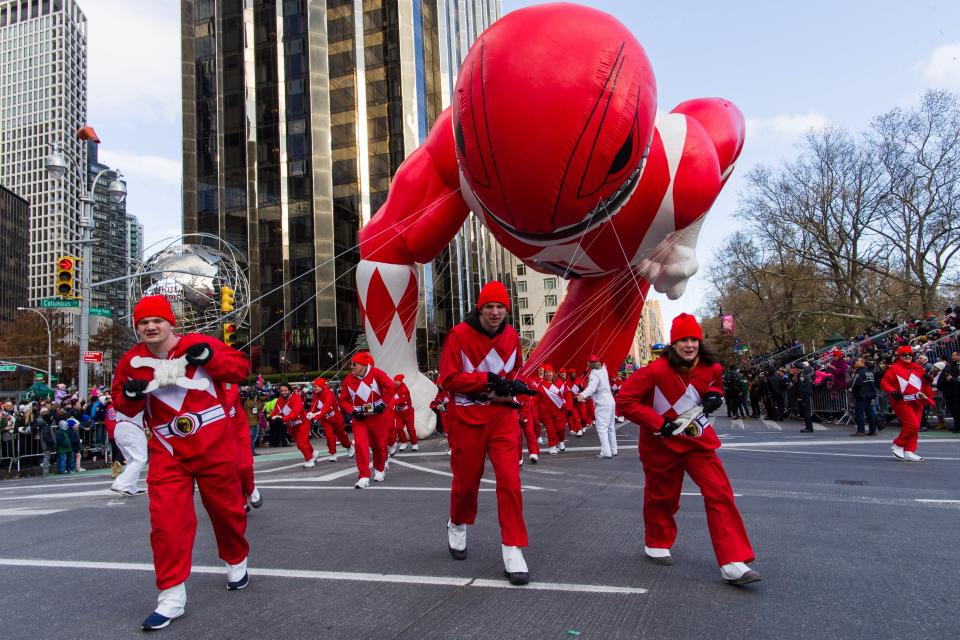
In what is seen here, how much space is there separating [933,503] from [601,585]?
4.32m

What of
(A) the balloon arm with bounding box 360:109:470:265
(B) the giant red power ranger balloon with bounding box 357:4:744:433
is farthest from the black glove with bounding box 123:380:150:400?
(A) the balloon arm with bounding box 360:109:470:265

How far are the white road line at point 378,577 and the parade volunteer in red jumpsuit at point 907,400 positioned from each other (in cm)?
A: 757

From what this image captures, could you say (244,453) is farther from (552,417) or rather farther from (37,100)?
(37,100)

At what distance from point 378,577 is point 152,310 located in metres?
2.20

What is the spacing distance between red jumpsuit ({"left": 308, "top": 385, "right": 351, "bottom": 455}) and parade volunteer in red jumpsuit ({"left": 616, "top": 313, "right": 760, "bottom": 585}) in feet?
25.2

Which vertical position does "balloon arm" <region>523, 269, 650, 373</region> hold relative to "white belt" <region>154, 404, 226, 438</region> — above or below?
above

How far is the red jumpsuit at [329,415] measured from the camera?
11.2m

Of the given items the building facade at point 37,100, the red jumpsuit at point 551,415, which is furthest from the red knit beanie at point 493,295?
the building facade at point 37,100

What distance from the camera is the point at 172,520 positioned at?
3715 millimetres

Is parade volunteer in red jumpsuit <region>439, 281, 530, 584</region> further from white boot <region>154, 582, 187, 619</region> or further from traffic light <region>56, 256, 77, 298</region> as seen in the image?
traffic light <region>56, 256, 77, 298</region>

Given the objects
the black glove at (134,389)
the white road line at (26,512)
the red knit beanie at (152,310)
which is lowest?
the white road line at (26,512)

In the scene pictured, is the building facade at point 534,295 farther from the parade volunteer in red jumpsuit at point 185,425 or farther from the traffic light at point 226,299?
the parade volunteer in red jumpsuit at point 185,425

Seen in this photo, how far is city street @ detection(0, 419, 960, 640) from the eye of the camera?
10.9ft

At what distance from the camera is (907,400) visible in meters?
9.37
